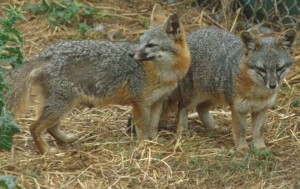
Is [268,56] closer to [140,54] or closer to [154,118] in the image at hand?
[140,54]

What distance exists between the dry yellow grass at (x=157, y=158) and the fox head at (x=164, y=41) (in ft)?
2.39

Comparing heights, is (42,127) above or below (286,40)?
below

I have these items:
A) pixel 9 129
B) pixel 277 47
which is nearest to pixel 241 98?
pixel 277 47

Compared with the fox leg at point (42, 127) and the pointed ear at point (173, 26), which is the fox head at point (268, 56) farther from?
the fox leg at point (42, 127)

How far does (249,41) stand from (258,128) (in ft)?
2.64

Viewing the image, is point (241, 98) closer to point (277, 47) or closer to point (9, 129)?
point (277, 47)

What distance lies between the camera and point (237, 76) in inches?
293

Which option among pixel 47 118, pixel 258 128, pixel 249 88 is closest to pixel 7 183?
pixel 47 118

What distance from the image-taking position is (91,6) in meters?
10.5

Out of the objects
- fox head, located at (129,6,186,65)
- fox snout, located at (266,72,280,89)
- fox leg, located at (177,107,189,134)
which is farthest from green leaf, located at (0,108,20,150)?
fox leg, located at (177,107,189,134)

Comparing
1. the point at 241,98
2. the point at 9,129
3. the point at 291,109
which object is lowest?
the point at 291,109

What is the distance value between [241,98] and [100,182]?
145 centimetres

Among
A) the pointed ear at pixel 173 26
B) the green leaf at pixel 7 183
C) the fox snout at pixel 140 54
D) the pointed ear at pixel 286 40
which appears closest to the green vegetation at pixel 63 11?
the pointed ear at pixel 173 26

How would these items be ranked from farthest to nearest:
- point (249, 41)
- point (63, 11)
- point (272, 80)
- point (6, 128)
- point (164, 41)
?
1. point (63, 11)
2. point (164, 41)
3. point (249, 41)
4. point (272, 80)
5. point (6, 128)
